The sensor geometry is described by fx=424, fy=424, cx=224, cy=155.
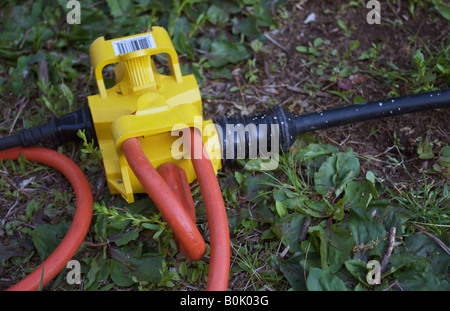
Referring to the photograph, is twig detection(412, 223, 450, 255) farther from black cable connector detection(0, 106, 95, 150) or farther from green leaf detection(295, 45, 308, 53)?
black cable connector detection(0, 106, 95, 150)

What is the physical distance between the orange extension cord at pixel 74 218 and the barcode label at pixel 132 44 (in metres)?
0.54

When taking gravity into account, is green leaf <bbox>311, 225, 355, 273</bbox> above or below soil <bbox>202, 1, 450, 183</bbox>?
below

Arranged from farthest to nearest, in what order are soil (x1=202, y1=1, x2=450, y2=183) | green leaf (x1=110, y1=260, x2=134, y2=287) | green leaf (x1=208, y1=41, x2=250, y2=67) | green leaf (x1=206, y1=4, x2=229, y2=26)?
green leaf (x1=206, y1=4, x2=229, y2=26)
green leaf (x1=208, y1=41, x2=250, y2=67)
soil (x1=202, y1=1, x2=450, y2=183)
green leaf (x1=110, y1=260, x2=134, y2=287)

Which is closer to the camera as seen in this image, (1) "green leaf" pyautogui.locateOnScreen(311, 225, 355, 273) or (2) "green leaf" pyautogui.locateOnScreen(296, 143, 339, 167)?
(1) "green leaf" pyautogui.locateOnScreen(311, 225, 355, 273)

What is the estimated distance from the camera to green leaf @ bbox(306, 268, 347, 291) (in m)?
1.42

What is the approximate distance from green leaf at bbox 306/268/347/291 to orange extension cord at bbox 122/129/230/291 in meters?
0.30

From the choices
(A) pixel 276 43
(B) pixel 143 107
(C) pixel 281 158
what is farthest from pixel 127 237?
(A) pixel 276 43

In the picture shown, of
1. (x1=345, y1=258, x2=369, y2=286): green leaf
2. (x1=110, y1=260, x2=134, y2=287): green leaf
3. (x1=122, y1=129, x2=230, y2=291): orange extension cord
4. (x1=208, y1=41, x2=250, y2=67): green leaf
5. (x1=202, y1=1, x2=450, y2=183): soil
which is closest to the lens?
(x1=122, y1=129, x2=230, y2=291): orange extension cord

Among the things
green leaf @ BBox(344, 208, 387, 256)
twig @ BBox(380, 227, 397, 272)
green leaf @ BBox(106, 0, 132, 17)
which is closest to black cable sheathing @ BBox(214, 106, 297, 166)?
green leaf @ BBox(344, 208, 387, 256)

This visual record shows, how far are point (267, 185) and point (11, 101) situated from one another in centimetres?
138

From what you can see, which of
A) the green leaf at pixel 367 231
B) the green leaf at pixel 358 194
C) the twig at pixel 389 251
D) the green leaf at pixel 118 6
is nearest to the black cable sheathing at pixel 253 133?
the green leaf at pixel 358 194

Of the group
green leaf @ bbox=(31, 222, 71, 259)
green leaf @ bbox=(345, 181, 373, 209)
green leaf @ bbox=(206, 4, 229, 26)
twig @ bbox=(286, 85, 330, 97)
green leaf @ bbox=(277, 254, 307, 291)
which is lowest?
green leaf @ bbox=(277, 254, 307, 291)

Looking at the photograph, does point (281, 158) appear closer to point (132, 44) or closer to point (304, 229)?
point (304, 229)
